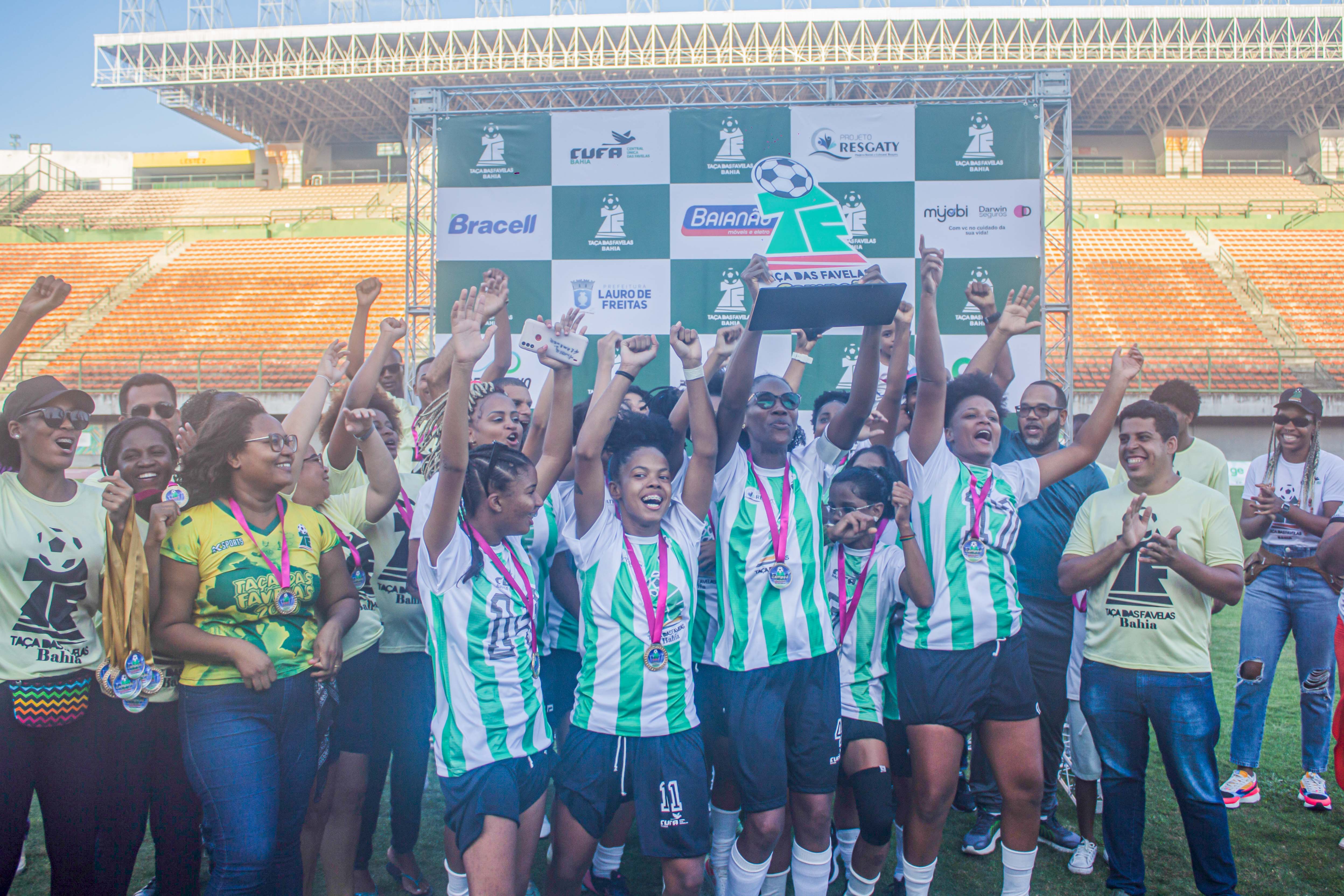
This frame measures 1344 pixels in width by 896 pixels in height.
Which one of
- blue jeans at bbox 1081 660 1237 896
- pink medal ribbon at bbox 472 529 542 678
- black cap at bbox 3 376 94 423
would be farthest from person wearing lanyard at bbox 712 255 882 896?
black cap at bbox 3 376 94 423

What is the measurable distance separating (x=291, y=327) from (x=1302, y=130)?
30.3 metres

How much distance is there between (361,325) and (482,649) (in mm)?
2129

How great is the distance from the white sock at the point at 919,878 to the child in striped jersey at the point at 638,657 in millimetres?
862

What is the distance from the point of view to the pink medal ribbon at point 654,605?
8.68 ft

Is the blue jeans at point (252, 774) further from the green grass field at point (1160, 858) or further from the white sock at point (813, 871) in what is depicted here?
the white sock at point (813, 871)

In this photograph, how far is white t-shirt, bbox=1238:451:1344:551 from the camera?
4168 millimetres

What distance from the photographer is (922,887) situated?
2.97 meters

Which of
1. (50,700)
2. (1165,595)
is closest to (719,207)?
(1165,595)

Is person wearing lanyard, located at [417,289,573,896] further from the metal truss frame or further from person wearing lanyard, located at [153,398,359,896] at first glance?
the metal truss frame

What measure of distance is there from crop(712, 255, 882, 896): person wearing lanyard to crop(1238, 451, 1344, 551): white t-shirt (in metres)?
2.57

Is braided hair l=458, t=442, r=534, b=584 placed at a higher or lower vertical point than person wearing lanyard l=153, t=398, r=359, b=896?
higher

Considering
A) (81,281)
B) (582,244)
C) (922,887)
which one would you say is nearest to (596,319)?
(582,244)

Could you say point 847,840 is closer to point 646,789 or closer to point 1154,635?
point 646,789

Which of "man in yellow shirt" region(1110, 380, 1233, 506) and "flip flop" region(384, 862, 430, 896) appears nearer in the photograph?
"flip flop" region(384, 862, 430, 896)
